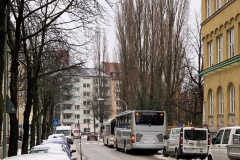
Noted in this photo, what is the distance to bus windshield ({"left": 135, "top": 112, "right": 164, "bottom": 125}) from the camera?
32625 mm

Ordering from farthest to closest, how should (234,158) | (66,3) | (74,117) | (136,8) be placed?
(74,117) → (136,8) → (66,3) → (234,158)

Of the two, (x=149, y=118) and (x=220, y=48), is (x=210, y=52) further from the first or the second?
(x=149, y=118)

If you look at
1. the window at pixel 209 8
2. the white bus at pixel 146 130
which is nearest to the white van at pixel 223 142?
the white bus at pixel 146 130

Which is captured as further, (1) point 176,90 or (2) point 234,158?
(1) point 176,90

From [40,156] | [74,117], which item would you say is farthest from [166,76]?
[74,117]

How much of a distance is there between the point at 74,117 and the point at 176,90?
3447 inches

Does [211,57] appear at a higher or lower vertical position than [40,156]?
higher

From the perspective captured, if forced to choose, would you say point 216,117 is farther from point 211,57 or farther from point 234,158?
point 234,158

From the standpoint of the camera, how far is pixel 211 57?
3853 centimetres

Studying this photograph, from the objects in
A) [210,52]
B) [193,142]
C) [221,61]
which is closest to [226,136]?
[193,142]

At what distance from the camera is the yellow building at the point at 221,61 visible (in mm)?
31859

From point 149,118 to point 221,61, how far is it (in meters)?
7.32

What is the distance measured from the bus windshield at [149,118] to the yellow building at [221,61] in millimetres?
4796

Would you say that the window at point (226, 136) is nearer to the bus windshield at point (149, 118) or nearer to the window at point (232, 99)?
the bus windshield at point (149, 118)
